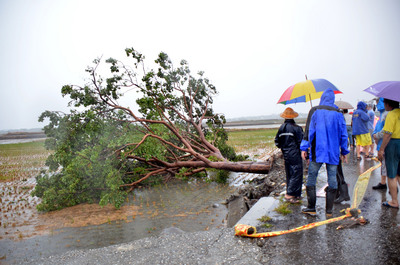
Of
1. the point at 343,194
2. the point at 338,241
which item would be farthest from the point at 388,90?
the point at 338,241

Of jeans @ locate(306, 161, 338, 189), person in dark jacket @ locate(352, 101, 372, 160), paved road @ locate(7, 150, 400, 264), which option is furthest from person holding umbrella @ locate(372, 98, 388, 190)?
person in dark jacket @ locate(352, 101, 372, 160)

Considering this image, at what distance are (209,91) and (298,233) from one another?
832 centimetres

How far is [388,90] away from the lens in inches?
149

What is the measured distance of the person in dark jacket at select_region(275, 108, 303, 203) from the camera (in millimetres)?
4828

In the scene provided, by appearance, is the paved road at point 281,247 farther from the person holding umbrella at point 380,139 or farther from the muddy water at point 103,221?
the muddy water at point 103,221

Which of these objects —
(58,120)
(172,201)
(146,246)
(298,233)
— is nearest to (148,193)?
(172,201)

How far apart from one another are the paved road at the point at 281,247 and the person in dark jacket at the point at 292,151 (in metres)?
0.61

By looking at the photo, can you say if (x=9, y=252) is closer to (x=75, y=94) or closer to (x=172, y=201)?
(x=172, y=201)

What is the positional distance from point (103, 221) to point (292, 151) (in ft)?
16.2

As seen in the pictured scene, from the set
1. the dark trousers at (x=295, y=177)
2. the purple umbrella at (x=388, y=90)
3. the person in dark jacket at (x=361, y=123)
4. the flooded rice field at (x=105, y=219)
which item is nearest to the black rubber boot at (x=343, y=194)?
the dark trousers at (x=295, y=177)

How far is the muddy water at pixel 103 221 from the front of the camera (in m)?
5.31

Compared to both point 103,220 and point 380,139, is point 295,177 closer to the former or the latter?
point 380,139

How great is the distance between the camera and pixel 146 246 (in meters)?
3.91

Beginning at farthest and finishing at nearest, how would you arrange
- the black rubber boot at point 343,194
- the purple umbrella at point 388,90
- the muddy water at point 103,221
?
the muddy water at point 103,221, the black rubber boot at point 343,194, the purple umbrella at point 388,90
